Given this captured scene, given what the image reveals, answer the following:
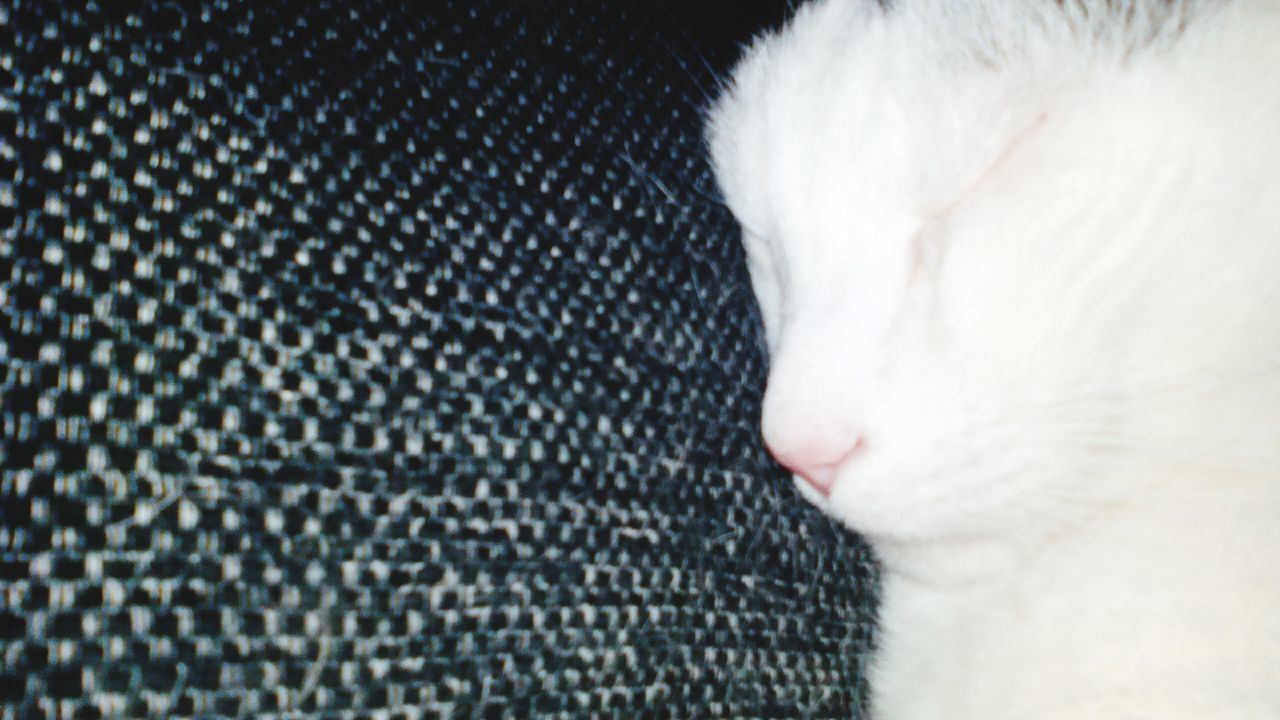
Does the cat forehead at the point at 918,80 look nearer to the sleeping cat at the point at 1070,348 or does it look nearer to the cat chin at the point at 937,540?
the sleeping cat at the point at 1070,348

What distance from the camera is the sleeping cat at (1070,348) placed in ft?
1.67

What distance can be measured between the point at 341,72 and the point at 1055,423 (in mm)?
474

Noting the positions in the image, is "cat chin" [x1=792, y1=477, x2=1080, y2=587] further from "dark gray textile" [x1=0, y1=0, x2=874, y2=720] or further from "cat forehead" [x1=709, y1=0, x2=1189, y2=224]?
"cat forehead" [x1=709, y1=0, x2=1189, y2=224]

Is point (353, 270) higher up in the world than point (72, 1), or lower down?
lower down

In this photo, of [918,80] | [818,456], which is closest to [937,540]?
[818,456]

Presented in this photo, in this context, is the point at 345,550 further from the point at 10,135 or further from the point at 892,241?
the point at 892,241

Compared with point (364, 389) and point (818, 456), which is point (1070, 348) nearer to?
point (818, 456)

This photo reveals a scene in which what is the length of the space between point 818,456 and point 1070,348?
173 mm

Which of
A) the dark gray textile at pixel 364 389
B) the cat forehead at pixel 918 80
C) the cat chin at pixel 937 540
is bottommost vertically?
the cat chin at pixel 937 540

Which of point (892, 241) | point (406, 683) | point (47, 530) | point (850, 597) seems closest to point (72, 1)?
point (47, 530)

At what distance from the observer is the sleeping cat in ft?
1.67

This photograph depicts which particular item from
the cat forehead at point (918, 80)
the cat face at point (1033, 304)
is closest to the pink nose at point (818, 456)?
the cat face at point (1033, 304)

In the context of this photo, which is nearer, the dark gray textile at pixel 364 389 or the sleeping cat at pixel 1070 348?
the dark gray textile at pixel 364 389

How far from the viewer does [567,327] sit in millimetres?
465
